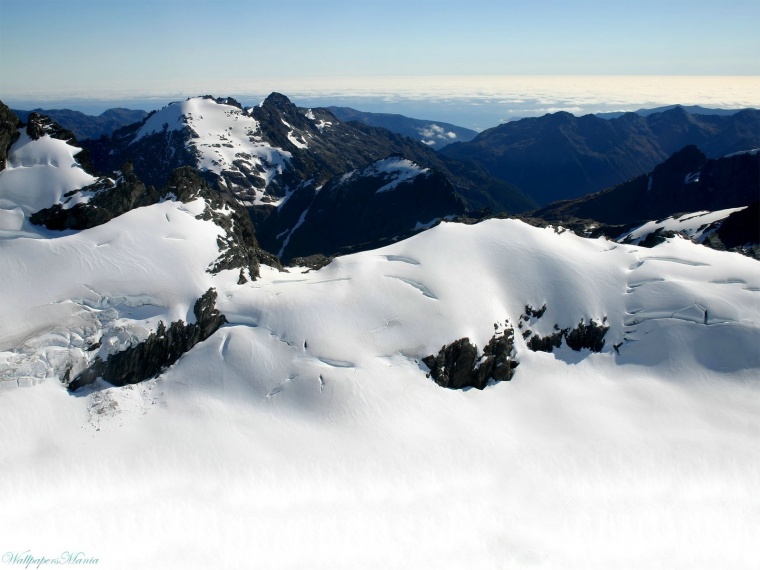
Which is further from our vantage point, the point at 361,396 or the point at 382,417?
the point at 361,396

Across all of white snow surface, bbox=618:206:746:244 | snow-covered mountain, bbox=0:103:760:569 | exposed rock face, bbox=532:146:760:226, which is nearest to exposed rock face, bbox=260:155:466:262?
exposed rock face, bbox=532:146:760:226

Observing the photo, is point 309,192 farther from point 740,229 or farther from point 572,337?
point 572,337

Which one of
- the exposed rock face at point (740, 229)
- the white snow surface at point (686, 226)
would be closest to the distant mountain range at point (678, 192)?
the white snow surface at point (686, 226)

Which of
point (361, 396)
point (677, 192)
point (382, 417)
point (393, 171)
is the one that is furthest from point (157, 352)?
point (677, 192)

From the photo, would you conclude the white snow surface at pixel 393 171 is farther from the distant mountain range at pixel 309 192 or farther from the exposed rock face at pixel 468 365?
the exposed rock face at pixel 468 365

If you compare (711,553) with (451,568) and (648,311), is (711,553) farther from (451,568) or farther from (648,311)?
(648,311)

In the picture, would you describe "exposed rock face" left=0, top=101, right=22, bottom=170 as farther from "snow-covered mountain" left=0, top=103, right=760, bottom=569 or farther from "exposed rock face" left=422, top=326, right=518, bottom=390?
"exposed rock face" left=422, top=326, right=518, bottom=390
